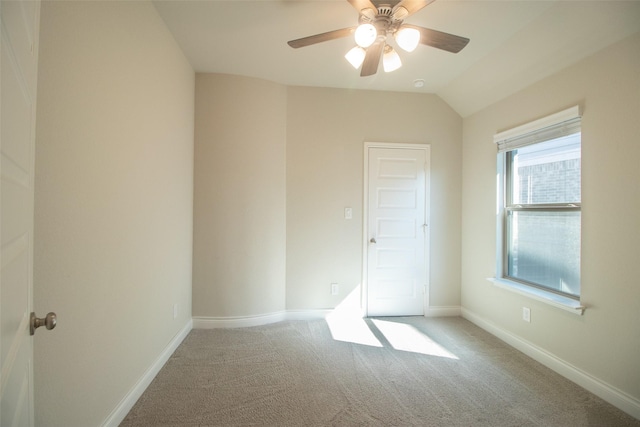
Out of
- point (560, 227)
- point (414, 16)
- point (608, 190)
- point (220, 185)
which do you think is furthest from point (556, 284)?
point (220, 185)

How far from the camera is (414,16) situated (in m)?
2.04

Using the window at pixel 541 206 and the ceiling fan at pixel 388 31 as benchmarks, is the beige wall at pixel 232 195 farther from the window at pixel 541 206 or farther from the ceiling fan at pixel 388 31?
the window at pixel 541 206

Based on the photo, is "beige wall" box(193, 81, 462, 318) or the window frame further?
"beige wall" box(193, 81, 462, 318)

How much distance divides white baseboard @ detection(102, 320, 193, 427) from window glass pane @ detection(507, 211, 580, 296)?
324 cm

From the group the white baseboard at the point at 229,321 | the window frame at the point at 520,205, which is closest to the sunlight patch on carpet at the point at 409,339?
the window frame at the point at 520,205

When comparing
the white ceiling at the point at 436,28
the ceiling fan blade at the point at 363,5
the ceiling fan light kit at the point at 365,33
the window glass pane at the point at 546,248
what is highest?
the white ceiling at the point at 436,28

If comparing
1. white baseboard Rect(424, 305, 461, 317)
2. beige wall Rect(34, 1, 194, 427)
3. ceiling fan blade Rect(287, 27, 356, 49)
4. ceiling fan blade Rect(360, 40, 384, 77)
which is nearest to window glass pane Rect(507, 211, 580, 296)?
white baseboard Rect(424, 305, 461, 317)

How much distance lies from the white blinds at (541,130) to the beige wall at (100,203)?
3034 mm

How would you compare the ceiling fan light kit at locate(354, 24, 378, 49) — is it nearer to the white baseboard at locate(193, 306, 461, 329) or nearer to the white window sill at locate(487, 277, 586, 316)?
the white window sill at locate(487, 277, 586, 316)

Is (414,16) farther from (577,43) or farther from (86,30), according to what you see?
(86,30)

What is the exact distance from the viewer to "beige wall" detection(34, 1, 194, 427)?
45.3 inches

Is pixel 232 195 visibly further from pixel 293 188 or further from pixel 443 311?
pixel 443 311

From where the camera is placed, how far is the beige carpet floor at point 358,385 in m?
1.71

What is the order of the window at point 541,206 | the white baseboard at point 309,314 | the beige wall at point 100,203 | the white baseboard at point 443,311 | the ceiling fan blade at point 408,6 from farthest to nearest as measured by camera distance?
the white baseboard at point 443,311 → the white baseboard at point 309,314 → the window at point 541,206 → the ceiling fan blade at point 408,6 → the beige wall at point 100,203
